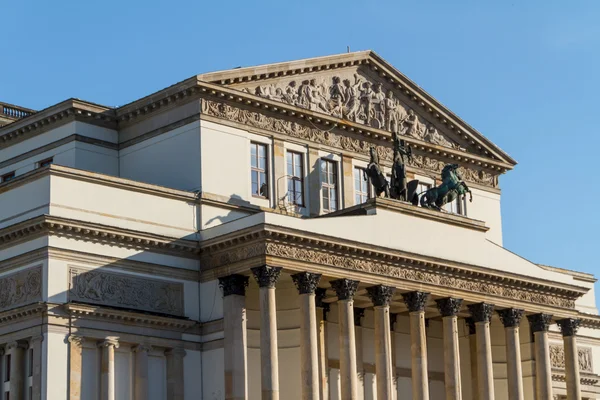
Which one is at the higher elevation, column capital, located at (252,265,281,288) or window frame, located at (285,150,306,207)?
window frame, located at (285,150,306,207)

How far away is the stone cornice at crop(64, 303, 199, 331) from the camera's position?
150 ft

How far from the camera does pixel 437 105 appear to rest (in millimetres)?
60969

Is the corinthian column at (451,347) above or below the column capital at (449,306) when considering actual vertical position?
below

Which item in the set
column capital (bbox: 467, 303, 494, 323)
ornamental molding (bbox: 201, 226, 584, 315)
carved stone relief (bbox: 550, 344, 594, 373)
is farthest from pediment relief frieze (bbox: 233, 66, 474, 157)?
carved stone relief (bbox: 550, 344, 594, 373)

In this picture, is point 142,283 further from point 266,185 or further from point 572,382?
point 572,382

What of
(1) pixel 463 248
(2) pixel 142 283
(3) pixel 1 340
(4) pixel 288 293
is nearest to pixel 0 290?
(3) pixel 1 340

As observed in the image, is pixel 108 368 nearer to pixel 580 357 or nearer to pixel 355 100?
pixel 355 100

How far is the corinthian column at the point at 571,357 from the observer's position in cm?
5750

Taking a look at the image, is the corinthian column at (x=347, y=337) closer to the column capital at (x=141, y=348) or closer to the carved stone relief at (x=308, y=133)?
the column capital at (x=141, y=348)

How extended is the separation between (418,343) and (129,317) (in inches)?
445

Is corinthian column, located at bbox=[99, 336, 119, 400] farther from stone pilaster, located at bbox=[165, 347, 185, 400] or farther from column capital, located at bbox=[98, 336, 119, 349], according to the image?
stone pilaster, located at bbox=[165, 347, 185, 400]

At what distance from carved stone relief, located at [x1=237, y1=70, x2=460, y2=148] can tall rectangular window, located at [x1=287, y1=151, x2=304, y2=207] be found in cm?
217

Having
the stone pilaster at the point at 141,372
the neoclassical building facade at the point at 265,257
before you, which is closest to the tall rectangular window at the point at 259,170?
the neoclassical building facade at the point at 265,257

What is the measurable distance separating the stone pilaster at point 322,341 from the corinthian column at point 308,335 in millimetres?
2672
